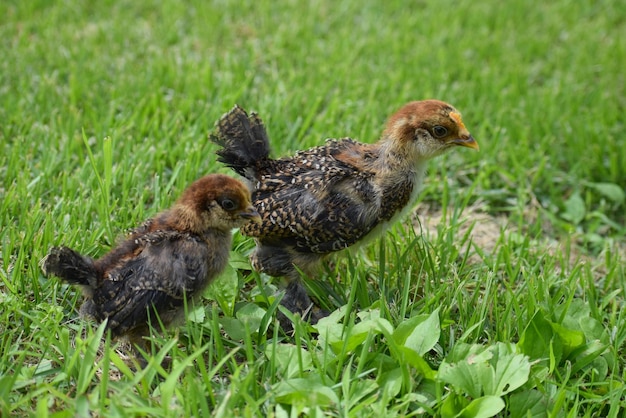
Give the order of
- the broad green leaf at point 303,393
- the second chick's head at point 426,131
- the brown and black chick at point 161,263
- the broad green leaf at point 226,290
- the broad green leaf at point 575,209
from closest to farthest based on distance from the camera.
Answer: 1. the broad green leaf at point 303,393
2. the brown and black chick at point 161,263
3. the broad green leaf at point 226,290
4. the second chick's head at point 426,131
5. the broad green leaf at point 575,209

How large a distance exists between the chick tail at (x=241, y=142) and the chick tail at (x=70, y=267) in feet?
3.48

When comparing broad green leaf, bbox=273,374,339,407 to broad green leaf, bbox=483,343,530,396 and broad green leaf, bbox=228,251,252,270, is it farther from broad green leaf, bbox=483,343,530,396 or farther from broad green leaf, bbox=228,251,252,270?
broad green leaf, bbox=228,251,252,270

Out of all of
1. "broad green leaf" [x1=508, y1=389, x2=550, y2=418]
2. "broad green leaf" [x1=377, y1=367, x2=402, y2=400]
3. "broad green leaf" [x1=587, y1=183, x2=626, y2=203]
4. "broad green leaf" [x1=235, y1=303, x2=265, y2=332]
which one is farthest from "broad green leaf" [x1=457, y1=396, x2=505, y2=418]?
"broad green leaf" [x1=587, y1=183, x2=626, y2=203]

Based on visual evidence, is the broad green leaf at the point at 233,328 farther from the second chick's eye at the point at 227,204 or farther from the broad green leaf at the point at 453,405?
the broad green leaf at the point at 453,405

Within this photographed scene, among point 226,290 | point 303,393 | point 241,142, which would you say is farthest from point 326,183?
point 303,393

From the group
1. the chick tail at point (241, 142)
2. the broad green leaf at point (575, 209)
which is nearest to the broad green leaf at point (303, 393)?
the chick tail at point (241, 142)

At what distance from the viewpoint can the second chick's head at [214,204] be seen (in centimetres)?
332

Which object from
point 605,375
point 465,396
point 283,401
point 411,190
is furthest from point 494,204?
point 283,401

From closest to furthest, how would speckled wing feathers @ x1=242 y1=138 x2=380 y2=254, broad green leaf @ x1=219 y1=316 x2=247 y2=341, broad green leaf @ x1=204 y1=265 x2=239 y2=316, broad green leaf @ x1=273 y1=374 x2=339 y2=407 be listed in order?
broad green leaf @ x1=273 y1=374 x2=339 y2=407
broad green leaf @ x1=219 y1=316 x2=247 y2=341
broad green leaf @ x1=204 y1=265 x2=239 y2=316
speckled wing feathers @ x1=242 y1=138 x2=380 y2=254

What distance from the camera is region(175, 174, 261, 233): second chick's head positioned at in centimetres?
332

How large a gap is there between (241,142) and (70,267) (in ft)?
4.02

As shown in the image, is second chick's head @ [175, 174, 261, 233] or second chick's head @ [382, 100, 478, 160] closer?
second chick's head @ [175, 174, 261, 233]

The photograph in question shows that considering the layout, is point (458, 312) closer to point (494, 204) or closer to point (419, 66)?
point (494, 204)

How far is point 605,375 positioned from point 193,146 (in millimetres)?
2833
